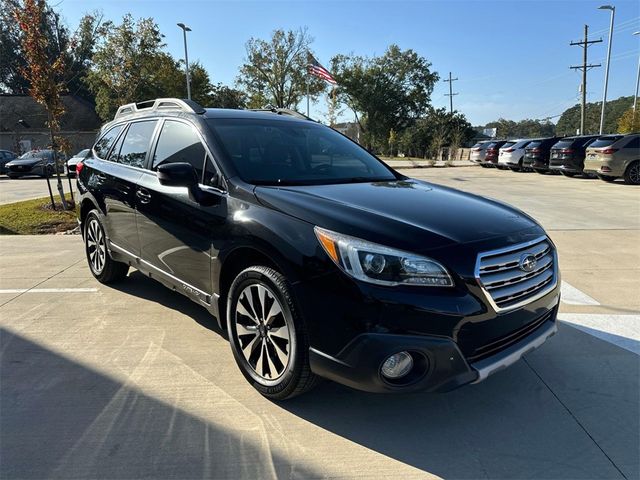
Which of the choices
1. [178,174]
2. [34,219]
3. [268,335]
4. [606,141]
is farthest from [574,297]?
[606,141]

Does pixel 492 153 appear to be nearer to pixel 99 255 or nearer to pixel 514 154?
pixel 514 154

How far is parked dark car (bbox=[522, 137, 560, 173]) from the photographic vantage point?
72.4ft

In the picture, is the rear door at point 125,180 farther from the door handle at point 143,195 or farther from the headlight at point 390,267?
the headlight at point 390,267

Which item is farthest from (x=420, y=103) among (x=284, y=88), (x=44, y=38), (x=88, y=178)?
(x=88, y=178)

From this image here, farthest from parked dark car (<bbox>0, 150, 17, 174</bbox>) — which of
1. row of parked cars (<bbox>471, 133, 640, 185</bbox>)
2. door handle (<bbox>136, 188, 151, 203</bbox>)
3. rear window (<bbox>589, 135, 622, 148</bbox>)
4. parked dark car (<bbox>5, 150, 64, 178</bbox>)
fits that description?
rear window (<bbox>589, 135, 622, 148</bbox>)

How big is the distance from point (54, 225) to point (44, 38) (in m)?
4.44

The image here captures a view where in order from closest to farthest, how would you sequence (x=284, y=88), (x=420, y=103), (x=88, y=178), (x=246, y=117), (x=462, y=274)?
(x=462, y=274) < (x=246, y=117) < (x=88, y=178) < (x=284, y=88) < (x=420, y=103)

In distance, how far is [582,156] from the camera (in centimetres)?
1897

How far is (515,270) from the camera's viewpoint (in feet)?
8.63

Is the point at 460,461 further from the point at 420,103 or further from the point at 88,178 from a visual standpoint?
the point at 420,103

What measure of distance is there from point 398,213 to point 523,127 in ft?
434

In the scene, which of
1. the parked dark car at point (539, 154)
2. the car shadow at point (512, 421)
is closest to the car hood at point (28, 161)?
the parked dark car at point (539, 154)

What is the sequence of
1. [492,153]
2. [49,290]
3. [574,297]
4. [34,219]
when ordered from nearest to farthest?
[574,297]
[49,290]
[34,219]
[492,153]

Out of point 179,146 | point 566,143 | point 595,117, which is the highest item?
point 595,117
